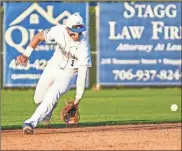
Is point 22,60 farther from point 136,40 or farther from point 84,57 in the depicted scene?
point 136,40

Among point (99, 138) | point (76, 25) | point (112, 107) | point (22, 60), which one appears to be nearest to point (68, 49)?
point (76, 25)

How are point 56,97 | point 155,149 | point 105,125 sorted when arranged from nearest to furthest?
point 155,149 → point 56,97 → point 105,125

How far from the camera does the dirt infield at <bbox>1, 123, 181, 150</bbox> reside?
874 cm

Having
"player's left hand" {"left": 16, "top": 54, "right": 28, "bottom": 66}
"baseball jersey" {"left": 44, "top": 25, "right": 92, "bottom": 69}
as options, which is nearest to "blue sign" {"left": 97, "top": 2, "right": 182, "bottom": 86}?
"baseball jersey" {"left": 44, "top": 25, "right": 92, "bottom": 69}

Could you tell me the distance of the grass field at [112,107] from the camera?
13094 millimetres

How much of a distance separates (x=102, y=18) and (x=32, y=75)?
2460 mm

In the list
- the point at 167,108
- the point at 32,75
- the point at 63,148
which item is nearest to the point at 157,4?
the point at 32,75

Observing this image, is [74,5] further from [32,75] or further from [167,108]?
[167,108]

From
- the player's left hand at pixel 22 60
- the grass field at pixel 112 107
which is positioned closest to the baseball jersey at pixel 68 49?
the player's left hand at pixel 22 60

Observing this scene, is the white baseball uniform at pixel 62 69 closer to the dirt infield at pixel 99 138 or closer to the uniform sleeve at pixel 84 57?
the uniform sleeve at pixel 84 57

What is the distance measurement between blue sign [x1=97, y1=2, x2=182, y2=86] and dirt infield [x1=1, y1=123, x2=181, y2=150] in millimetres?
11253

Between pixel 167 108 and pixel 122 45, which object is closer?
pixel 167 108

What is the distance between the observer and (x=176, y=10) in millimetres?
22875

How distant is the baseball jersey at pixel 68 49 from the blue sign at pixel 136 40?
12370 millimetres
